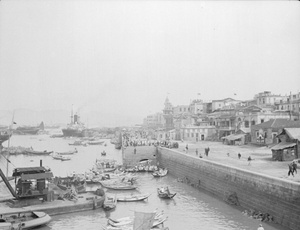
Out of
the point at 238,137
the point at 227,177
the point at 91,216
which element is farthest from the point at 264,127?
the point at 91,216

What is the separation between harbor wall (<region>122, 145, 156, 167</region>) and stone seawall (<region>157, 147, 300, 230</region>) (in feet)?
45.5

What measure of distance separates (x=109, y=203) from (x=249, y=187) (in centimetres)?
1180

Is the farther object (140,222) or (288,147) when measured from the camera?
(288,147)

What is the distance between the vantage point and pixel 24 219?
23.7 metres

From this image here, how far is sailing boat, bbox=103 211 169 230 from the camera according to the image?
18875mm

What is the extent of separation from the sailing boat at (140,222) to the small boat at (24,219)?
15.6 feet

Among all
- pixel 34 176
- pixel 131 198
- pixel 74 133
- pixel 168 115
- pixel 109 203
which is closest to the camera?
pixel 34 176

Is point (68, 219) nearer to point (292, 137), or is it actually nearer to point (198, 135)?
point (292, 137)

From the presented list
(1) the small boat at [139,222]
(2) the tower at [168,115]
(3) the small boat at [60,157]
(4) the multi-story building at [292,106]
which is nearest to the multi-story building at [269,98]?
(4) the multi-story building at [292,106]

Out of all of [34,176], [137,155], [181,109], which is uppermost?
[181,109]

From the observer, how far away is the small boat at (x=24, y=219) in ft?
73.6

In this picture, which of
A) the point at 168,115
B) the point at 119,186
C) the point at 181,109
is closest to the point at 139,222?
the point at 119,186

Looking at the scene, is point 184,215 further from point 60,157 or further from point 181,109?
point 181,109

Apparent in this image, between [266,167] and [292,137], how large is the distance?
5751mm
